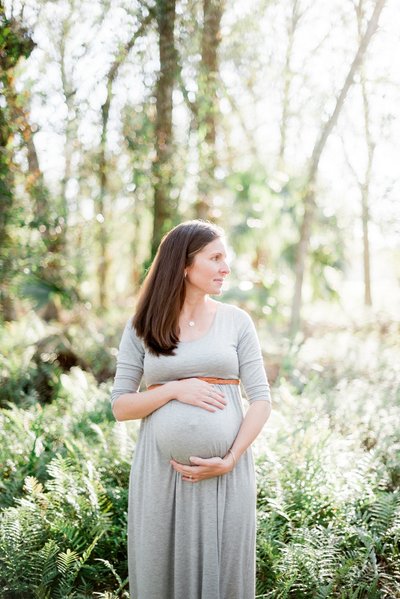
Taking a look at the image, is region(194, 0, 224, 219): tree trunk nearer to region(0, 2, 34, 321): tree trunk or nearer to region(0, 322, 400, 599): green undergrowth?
region(0, 2, 34, 321): tree trunk

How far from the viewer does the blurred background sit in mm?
3436

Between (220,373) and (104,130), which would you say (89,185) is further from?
(220,373)

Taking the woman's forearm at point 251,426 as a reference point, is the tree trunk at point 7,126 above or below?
above

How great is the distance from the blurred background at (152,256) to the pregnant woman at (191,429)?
770 millimetres

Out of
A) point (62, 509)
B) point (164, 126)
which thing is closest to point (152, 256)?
point (164, 126)

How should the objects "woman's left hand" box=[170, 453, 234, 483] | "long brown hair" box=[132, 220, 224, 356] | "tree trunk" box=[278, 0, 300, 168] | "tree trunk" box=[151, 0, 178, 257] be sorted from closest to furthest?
1. "woman's left hand" box=[170, 453, 234, 483]
2. "long brown hair" box=[132, 220, 224, 356]
3. "tree trunk" box=[151, 0, 178, 257]
4. "tree trunk" box=[278, 0, 300, 168]

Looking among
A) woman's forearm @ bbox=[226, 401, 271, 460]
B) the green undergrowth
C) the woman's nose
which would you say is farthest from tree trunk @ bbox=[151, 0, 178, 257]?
woman's forearm @ bbox=[226, 401, 271, 460]

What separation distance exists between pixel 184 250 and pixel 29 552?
2.08 metres

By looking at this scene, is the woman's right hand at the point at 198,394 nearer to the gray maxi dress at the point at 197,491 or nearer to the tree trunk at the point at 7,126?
the gray maxi dress at the point at 197,491

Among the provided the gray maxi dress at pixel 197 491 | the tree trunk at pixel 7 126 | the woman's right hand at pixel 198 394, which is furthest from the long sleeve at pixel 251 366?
the tree trunk at pixel 7 126

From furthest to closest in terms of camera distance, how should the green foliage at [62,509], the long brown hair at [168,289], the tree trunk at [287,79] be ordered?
the tree trunk at [287,79] < the green foliage at [62,509] < the long brown hair at [168,289]

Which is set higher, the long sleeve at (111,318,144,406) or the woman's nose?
the woman's nose

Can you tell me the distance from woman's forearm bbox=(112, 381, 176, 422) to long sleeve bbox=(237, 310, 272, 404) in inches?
13.3

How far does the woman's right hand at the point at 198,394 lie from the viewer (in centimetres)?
236
